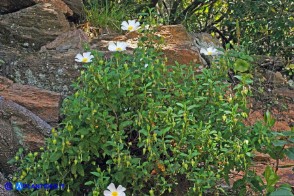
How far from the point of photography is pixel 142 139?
8.23 feet

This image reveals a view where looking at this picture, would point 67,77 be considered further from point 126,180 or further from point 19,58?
point 126,180

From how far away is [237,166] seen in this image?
2488 mm

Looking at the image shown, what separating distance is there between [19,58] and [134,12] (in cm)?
214

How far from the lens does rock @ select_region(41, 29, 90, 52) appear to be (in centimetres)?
403

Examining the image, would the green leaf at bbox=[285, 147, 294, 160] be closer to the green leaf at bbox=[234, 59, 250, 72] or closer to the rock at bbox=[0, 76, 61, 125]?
the green leaf at bbox=[234, 59, 250, 72]

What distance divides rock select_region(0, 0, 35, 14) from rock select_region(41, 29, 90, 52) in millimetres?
496

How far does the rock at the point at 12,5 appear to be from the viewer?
438cm

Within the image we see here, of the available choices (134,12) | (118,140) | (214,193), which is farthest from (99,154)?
(134,12)

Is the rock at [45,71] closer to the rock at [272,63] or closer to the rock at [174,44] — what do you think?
the rock at [174,44]

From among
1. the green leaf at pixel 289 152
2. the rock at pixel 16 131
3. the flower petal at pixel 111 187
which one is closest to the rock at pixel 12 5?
the rock at pixel 16 131

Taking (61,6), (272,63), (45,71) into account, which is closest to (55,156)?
(45,71)

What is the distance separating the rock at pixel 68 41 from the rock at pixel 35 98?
Result: 589mm

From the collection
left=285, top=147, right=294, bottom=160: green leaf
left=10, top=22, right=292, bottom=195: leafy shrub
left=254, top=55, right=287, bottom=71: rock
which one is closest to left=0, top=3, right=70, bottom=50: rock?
left=10, top=22, right=292, bottom=195: leafy shrub

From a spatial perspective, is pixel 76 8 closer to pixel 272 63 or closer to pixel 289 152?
pixel 272 63
